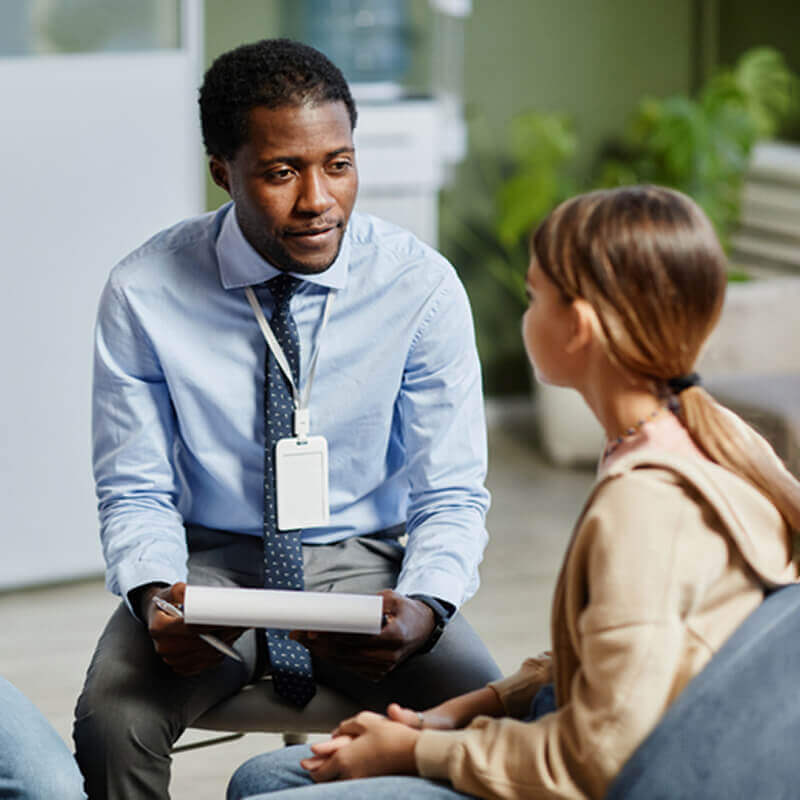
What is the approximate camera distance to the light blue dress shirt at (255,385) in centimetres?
171

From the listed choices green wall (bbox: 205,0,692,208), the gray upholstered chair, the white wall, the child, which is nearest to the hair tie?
the child

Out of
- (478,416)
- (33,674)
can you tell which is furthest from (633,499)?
(33,674)

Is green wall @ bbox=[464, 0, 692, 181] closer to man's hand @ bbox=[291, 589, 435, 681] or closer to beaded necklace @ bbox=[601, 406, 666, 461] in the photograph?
man's hand @ bbox=[291, 589, 435, 681]

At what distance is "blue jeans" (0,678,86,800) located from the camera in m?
1.46

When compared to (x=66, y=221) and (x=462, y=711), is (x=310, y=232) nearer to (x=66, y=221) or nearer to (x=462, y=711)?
(x=462, y=711)

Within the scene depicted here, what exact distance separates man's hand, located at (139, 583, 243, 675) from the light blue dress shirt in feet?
0.54

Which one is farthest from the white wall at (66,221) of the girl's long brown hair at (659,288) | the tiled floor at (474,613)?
the girl's long brown hair at (659,288)

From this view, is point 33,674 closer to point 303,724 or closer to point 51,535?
point 51,535

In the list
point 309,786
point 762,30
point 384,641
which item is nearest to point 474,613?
point 384,641

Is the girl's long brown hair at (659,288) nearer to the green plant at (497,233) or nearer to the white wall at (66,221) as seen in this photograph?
the white wall at (66,221)

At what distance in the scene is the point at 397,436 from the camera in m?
1.79

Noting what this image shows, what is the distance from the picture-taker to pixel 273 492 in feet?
5.50

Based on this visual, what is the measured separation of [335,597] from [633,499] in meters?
0.42

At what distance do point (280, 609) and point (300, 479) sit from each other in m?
0.31
